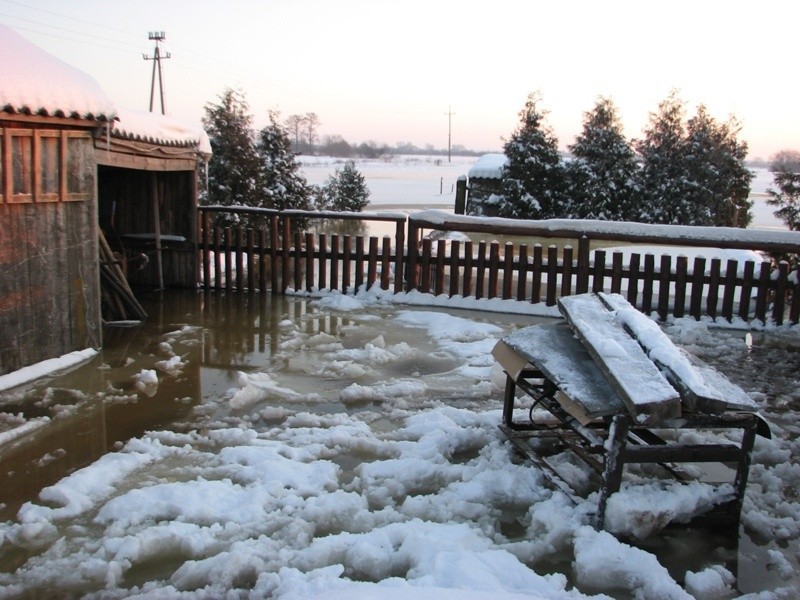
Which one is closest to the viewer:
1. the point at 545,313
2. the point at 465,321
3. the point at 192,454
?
the point at 192,454

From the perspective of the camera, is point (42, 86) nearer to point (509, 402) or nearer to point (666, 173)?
point (509, 402)

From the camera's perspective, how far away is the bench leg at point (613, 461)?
3.88 meters

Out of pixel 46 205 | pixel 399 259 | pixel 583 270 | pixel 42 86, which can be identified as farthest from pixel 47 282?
pixel 583 270

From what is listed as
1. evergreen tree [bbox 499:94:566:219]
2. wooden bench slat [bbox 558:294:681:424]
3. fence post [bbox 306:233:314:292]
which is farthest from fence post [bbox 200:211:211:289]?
evergreen tree [bbox 499:94:566:219]

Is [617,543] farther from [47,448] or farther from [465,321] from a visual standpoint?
[465,321]

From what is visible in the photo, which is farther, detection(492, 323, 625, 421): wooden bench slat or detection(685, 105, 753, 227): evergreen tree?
detection(685, 105, 753, 227): evergreen tree

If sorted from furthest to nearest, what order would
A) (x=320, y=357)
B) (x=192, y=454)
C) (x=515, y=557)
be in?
(x=320, y=357) → (x=192, y=454) → (x=515, y=557)

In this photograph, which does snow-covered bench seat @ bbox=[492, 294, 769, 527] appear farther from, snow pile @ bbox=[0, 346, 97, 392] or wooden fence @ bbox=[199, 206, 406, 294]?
wooden fence @ bbox=[199, 206, 406, 294]

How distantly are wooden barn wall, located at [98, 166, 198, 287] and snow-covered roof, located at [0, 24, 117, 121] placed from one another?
4.07m

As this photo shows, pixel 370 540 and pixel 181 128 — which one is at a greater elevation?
pixel 181 128

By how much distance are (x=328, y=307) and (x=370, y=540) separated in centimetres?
628

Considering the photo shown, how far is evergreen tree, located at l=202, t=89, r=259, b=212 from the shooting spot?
1745 cm

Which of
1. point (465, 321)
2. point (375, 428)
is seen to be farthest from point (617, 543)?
point (465, 321)

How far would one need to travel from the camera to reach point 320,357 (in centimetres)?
744
